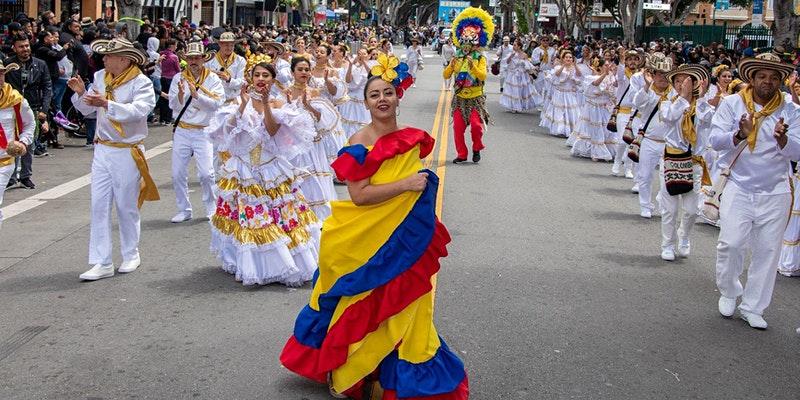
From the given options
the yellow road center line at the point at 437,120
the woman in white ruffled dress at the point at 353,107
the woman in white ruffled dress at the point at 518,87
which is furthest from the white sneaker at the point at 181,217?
the woman in white ruffled dress at the point at 518,87

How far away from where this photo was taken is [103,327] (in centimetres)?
700

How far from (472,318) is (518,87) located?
837 inches

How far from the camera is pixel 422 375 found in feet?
17.4

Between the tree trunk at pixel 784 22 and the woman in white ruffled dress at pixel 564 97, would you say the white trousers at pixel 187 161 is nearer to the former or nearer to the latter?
the woman in white ruffled dress at pixel 564 97

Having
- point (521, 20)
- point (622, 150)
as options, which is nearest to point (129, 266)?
point (622, 150)

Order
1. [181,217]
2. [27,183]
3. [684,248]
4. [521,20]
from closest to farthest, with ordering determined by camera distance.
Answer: [684,248] → [181,217] → [27,183] → [521,20]

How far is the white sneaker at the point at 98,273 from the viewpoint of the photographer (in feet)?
27.4

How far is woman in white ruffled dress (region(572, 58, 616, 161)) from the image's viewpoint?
18281 mm

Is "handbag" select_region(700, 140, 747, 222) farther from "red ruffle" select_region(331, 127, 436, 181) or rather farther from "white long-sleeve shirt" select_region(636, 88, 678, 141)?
"red ruffle" select_region(331, 127, 436, 181)

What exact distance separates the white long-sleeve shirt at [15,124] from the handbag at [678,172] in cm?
600

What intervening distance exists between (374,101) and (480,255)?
14.2 feet

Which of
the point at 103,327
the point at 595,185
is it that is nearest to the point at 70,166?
the point at 595,185

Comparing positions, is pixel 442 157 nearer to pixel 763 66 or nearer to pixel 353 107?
pixel 353 107

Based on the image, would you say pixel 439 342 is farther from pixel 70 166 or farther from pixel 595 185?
pixel 70 166
